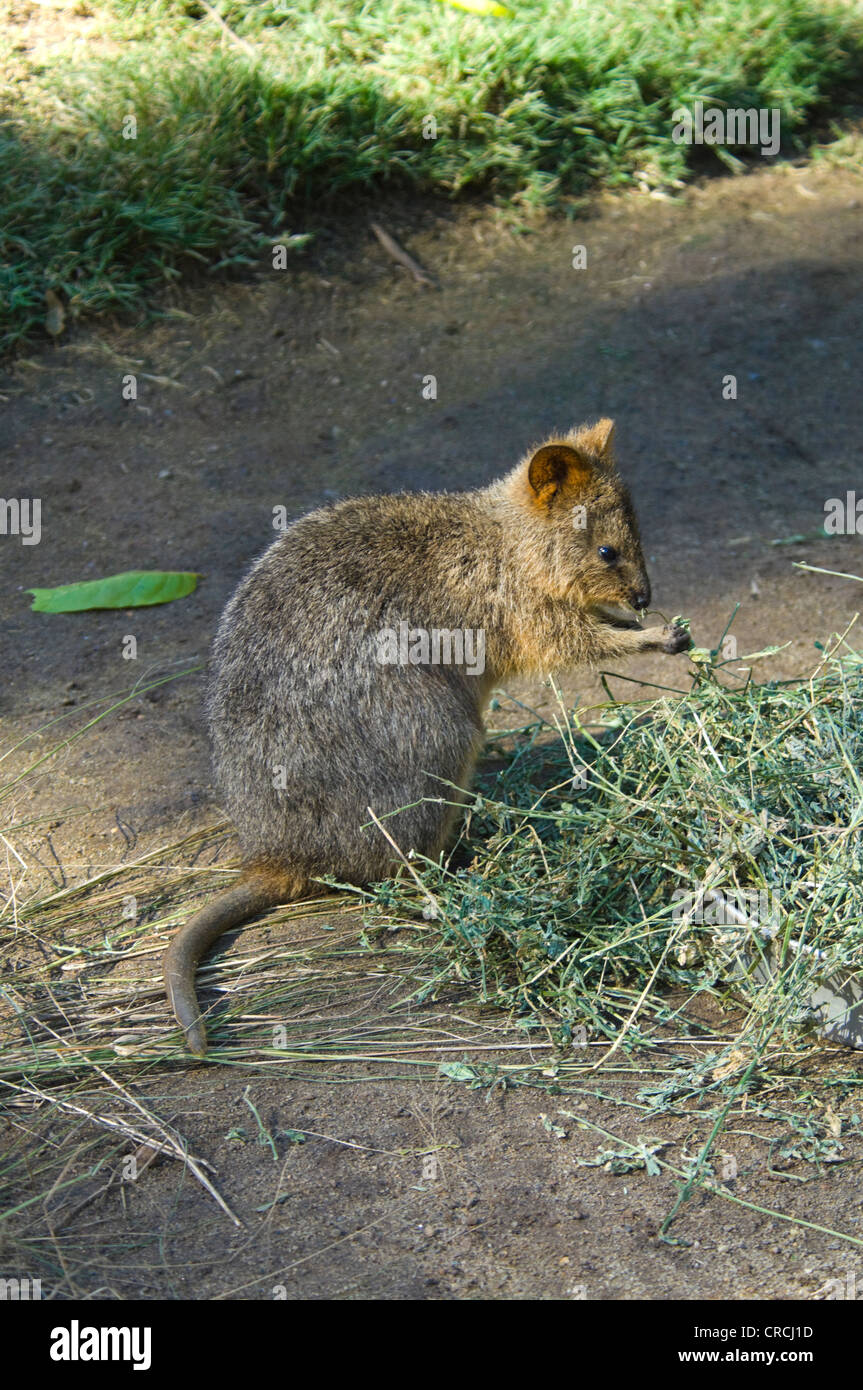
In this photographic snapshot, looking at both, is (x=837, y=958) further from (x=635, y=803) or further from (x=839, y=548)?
(x=839, y=548)

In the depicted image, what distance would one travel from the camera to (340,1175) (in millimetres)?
3180

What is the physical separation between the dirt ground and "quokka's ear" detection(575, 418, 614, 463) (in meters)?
1.10

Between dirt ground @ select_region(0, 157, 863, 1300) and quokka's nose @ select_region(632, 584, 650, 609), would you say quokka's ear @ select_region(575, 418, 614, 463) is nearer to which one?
quokka's nose @ select_region(632, 584, 650, 609)

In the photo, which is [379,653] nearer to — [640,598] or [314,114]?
[640,598]

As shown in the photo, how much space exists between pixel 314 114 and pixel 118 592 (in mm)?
3471

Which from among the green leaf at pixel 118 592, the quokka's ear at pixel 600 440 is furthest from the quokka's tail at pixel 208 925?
the green leaf at pixel 118 592

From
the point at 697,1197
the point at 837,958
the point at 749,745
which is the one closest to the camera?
the point at 697,1197

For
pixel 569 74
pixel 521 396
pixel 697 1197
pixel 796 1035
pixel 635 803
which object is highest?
pixel 569 74

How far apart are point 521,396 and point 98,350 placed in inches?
89.4

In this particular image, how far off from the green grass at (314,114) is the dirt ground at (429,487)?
0.91ft

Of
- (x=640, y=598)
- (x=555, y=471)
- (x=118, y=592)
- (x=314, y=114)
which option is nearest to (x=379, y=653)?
(x=555, y=471)

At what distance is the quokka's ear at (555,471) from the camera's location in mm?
4434

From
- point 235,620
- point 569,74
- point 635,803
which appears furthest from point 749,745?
point 569,74

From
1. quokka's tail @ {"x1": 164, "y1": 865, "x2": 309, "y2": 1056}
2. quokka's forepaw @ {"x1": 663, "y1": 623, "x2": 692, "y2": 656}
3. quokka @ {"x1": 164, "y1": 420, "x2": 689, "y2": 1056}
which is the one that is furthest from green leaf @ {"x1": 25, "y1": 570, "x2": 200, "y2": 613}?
quokka's forepaw @ {"x1": 663, "y1": 623, "x2": 692, "y2": 656}
